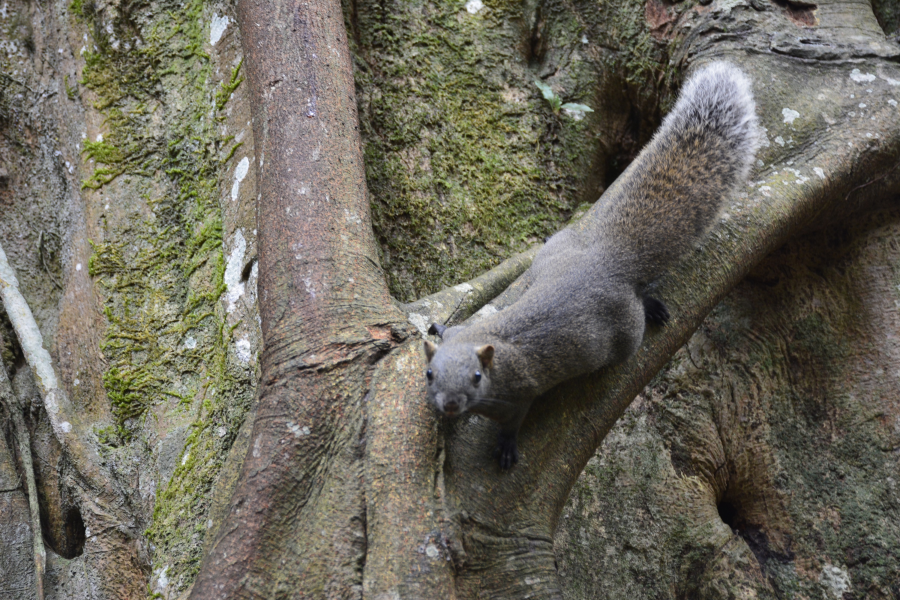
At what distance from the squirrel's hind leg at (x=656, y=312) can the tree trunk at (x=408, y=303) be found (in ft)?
0.22

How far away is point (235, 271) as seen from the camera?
3561mm

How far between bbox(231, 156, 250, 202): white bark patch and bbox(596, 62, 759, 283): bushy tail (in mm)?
2011

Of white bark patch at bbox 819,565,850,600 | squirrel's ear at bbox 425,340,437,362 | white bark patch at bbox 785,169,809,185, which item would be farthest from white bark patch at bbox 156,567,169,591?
white bark patch at bbox 785,169,809,185

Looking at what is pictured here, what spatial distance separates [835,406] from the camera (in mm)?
3787

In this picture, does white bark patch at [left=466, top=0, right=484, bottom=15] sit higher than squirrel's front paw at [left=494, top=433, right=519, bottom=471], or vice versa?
white bark patch at [left=466, top=0, right=484, bottom=15]

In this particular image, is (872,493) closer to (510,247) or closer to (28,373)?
(510,247)

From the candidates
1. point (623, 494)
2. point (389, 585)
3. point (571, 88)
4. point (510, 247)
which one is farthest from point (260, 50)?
point (623, 494)

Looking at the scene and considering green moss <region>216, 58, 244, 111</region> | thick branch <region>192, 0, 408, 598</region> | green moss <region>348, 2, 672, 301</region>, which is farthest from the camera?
green moss <region>348, 2, 672, 301</region>

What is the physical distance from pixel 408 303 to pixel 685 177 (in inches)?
61.4

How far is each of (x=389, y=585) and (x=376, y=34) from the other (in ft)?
11.8

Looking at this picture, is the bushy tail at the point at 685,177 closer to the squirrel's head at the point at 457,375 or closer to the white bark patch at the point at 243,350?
the squirrel's head at the point at 457,375

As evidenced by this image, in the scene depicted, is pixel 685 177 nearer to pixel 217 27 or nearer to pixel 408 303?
pixel 408 303

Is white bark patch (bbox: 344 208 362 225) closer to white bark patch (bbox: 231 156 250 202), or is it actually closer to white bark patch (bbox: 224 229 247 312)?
white bark patch (bbox: 224 229 247 312)

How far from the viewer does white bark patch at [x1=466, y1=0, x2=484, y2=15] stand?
4660 mm
